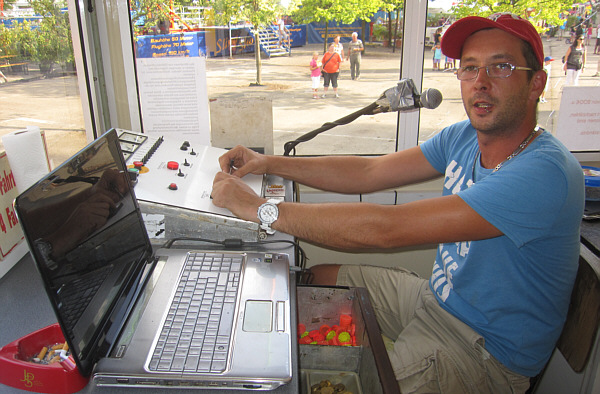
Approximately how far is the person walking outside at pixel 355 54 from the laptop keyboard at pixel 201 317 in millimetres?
1327

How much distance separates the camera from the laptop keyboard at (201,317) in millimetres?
777

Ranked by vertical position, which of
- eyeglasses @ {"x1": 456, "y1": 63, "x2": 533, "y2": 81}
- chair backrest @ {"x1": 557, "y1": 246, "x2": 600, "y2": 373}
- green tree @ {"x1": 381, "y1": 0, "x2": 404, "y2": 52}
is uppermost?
green tree @ {"x1": 381, "y1": 0, "x2": 404, "y2": 52}

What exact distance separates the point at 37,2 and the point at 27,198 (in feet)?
4.10

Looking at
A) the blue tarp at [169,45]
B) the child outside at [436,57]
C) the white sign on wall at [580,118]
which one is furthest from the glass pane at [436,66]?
the blue tarp at [169,45]

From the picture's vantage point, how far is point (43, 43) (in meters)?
1.64

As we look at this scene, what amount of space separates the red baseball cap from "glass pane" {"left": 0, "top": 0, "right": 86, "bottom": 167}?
1315mm

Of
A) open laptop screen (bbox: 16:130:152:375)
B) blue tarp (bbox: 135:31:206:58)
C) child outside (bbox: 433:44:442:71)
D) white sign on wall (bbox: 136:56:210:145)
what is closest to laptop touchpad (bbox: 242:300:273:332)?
open laptop screen (bbox: 16:130:152:375)

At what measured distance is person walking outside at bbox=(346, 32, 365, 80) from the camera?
6.88 feet

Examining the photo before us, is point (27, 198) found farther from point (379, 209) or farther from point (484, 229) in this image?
point (484, 229)

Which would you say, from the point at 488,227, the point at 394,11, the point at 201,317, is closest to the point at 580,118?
the point at 394,11

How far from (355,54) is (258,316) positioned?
1582 mm

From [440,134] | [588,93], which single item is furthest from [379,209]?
[588,93]

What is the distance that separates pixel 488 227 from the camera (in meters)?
1.05

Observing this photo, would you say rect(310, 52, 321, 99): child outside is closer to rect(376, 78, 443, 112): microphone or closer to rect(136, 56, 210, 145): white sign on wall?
rect(136, 56, 210, 145): white sign on wall
